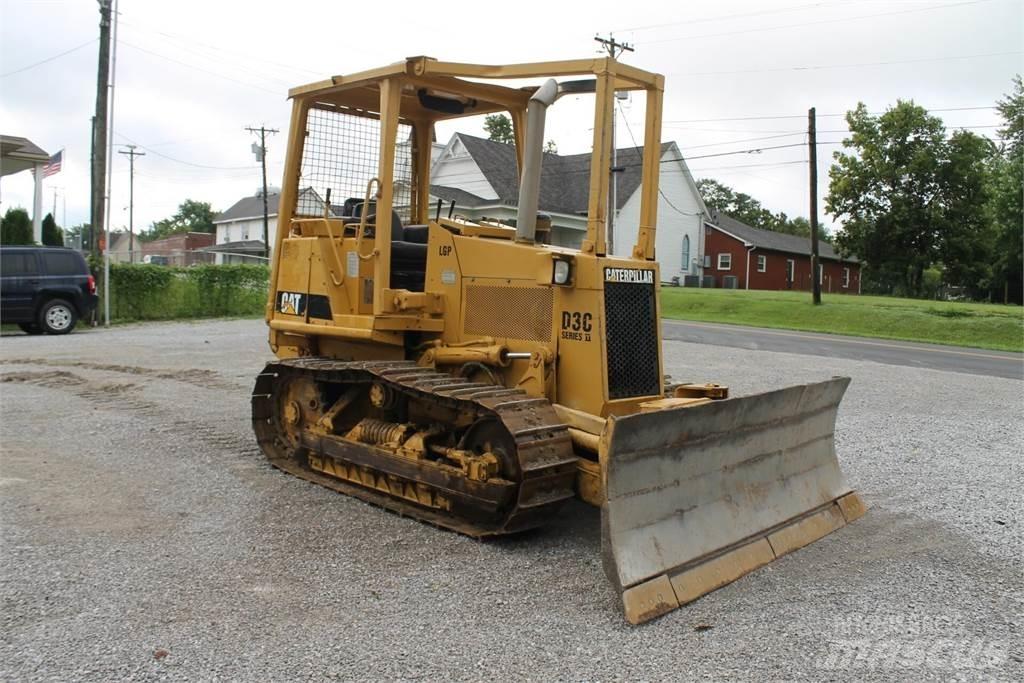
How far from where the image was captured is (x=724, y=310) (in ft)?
101

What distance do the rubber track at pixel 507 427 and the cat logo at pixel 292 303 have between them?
673 mm

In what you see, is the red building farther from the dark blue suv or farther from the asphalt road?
the dark blue suv

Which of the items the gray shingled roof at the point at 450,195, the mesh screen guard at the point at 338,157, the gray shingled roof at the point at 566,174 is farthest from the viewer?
the gray shingled roof at the point at 566,174

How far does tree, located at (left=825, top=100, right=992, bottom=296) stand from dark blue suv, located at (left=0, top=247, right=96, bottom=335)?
39.3m

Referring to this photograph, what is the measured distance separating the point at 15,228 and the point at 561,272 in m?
24.1

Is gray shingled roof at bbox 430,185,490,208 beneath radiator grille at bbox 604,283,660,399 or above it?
above

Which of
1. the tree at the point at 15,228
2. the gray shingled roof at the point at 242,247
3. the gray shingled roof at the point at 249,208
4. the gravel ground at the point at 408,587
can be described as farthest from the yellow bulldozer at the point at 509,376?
the gray shingled roof at the point at 249,208

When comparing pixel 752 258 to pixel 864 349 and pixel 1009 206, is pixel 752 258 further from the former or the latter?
pixel 864 349

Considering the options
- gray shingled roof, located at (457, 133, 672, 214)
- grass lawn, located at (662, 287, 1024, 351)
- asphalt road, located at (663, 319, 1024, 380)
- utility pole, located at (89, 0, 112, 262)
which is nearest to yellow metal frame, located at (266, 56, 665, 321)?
asphalt road, located at (663, 319, 1024, 380)

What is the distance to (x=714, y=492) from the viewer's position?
5.04m

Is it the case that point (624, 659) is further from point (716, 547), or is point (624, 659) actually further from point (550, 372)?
point (550, 372)

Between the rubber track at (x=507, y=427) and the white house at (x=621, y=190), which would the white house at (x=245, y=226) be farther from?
the rubber track at (x=507, y=427)

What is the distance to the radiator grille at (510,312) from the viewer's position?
227 inches

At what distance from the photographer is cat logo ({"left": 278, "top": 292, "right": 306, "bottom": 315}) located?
7.27 meters
